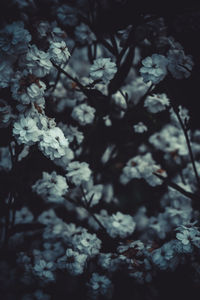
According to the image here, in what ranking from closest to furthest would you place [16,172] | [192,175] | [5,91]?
[5,91]
[16,172]
[192,175]

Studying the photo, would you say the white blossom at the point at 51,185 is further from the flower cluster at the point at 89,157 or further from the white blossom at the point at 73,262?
the white blossom at the point at 73,262

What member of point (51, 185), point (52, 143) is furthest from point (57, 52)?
point (51, 185)

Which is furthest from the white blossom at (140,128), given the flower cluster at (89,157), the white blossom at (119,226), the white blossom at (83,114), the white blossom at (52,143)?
the white blossom at (52,143)

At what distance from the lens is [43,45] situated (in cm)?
104

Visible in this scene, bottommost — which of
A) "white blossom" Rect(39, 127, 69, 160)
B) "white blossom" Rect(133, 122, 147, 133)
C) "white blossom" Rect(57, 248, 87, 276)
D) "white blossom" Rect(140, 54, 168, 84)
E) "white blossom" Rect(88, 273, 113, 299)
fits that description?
"white blossom" Rect(88, 273, 113, 299)

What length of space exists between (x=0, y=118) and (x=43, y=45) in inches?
12.4

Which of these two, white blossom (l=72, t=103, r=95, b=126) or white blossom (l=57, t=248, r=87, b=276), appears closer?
white blossom (l=57, t=248, r=87, b=276)

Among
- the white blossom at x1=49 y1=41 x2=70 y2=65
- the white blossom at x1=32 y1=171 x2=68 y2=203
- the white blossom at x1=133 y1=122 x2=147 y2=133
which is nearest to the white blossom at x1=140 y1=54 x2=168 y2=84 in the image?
the white blossom at x1=49 y1=41 x2=70 y2=65

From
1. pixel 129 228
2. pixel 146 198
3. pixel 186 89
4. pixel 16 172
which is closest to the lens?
pixel 16 172

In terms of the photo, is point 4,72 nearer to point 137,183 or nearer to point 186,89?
point 186,89

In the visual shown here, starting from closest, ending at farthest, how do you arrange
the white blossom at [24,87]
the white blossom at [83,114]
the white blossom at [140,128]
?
1. the white blossom at [24,87]
2. the white blossom at [83,114]
3. the white blossom at [140,128]

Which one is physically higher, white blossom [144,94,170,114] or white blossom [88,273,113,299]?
white blossom [144,94,170,114]

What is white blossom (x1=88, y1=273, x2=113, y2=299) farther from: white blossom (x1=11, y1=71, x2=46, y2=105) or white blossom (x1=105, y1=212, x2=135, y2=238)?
white blossom (x1=11, y1=71, x2=46, y2=105)

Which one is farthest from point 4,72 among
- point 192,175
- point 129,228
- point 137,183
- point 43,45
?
point 137,183
